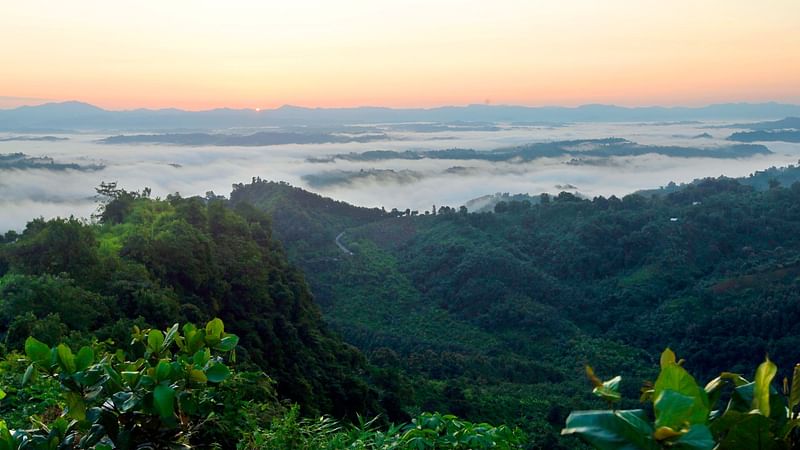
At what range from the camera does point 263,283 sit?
14.8 metres

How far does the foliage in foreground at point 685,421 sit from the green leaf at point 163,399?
44.4 inches

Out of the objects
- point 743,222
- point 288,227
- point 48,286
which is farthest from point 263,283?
point 743,222

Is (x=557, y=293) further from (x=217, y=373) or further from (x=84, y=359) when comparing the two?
(x=84, y=359)

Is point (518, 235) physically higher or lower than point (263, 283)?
lower

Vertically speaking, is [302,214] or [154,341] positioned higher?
[154,341]

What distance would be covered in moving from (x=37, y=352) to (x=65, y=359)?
3.0 inches

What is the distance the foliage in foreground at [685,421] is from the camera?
1.13 m

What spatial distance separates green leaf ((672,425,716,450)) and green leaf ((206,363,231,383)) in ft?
4.34

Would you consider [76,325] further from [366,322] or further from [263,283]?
[366,322]

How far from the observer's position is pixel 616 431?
3.84 ft

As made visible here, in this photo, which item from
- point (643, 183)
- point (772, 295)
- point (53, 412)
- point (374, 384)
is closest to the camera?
point (53, 412)

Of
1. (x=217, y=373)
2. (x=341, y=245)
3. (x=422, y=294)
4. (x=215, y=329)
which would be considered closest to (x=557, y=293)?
(x=422, y=294)

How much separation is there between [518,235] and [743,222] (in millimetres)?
11856

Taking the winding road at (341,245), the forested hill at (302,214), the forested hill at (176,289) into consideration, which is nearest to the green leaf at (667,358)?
the forested hill at (176,289)
